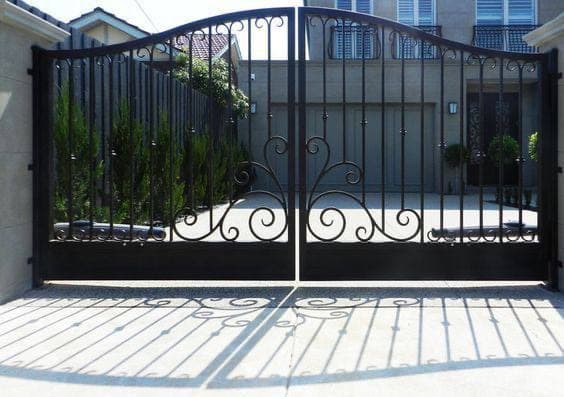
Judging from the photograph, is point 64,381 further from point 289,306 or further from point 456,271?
point 456,271

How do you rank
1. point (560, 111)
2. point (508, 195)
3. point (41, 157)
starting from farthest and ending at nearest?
point (508, 195) < point (41, 157) < point (560, 111)

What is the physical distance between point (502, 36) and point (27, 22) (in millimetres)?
15230

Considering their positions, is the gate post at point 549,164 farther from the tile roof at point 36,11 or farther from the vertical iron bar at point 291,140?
the tile roof at point 36,11

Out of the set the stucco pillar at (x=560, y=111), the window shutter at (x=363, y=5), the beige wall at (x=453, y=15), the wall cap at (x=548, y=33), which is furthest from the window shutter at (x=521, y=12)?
the stucco pillar at (x=560, y=111)

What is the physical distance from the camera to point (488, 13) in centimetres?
1769

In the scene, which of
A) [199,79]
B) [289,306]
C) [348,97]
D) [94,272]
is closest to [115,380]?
[289,306]

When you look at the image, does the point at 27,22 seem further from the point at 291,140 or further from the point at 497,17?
the point at 497,17

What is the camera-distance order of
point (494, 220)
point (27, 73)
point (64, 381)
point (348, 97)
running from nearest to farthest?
1. point (64, 381)
2. point (27, 73)
3. point (494, 220)
4. point (348, 97)

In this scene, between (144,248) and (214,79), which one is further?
(214,79)

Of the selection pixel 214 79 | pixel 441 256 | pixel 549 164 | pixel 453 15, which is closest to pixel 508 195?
pixel 453 15

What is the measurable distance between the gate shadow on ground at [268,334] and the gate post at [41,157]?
36cm

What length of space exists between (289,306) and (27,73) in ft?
8.59

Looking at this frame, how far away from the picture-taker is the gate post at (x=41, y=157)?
15.2 feet

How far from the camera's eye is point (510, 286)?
4785 mm
